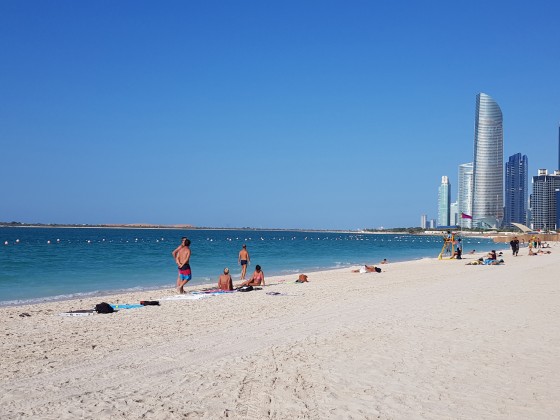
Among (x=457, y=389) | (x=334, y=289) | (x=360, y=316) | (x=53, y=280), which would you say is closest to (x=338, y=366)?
(x=457, y=389)

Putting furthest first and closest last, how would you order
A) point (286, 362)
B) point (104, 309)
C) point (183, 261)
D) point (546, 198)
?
point (546, 198)
point (183, 261)
point (104, 309)
point (286, 362)

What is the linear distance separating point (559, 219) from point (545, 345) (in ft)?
663

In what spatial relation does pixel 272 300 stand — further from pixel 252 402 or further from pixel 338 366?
pixel 252 402

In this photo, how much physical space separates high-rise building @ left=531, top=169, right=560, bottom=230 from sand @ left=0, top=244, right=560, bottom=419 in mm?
195659

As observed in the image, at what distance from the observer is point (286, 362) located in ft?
21.3

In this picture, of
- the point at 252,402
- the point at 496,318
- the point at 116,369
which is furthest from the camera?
the point at 496,318

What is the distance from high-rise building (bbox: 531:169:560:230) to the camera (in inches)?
7288

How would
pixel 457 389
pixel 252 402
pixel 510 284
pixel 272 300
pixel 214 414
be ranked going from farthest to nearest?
pixel 510 284
pixel 272 300
pixel 457 389
pixel 252 402
pixel 214 414

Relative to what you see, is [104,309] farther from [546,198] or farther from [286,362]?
[546,198]

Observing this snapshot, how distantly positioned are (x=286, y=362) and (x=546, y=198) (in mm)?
203642

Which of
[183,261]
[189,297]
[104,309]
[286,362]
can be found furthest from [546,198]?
[286,362]

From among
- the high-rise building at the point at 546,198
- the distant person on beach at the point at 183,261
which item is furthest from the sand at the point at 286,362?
the high-rise building at the point at 546,198

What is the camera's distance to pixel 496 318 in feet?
32.5

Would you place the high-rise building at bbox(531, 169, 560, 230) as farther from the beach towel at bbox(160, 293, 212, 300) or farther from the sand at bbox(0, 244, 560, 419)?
the sand at bbox(0, 244, 560, 419)
